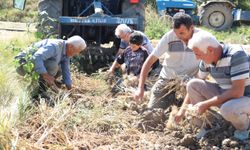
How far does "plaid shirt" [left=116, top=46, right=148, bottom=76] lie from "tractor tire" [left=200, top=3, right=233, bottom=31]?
911 centimetres

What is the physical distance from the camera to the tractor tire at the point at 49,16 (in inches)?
307

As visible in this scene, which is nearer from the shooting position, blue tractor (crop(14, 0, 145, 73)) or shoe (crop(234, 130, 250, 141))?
shoe (crop(234, 130, 250, 141))

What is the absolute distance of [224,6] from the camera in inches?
630

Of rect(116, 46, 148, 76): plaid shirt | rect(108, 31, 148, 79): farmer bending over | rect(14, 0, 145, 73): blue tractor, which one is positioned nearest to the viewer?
rect(108, 31, 148, 79): farmer bending over

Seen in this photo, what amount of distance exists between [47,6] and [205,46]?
4.47m

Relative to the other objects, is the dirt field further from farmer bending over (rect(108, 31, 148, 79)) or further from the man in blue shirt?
farmer bending over (rect(108, 31, 148, 79))

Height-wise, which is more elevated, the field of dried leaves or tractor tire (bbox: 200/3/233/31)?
tractor tire (bbox: 200/3/233/31)

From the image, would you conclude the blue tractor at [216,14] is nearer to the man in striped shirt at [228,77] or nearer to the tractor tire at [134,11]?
the tractor tire at [134,11]

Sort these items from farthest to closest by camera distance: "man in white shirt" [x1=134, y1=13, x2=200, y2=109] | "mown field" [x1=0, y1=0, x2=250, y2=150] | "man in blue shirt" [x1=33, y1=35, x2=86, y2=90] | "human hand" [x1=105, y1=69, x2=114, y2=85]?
"human hand" [x1=105, y1=69, x2=114, y2=85] → "man in blue shirt" [x1=33, y1=35, x2=86, y2=90] → "man in white shirt" [x1=134, y1=13, x2=200, y2=109] → "mown field" [x1=0, y1=0, x2=250, y2=150]

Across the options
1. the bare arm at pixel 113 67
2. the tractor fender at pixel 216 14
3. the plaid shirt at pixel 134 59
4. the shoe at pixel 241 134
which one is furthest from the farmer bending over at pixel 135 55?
the tractor fender at pixel 216 14

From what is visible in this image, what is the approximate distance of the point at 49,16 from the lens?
8125mm

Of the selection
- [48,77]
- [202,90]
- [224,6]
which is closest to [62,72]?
[48,77]

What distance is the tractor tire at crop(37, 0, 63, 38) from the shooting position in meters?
7.80

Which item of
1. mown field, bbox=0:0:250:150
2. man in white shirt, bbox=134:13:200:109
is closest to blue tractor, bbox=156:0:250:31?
man in white shirt, bbox=134:13:200:109
